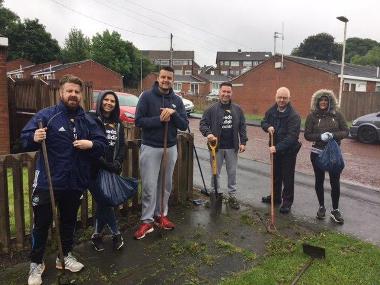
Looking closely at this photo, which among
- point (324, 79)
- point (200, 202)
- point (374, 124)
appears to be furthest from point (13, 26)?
point (200, 202)

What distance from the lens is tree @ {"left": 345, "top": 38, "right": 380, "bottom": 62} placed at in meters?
92.4

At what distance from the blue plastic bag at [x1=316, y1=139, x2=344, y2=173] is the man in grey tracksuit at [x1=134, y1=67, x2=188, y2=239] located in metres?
2.10

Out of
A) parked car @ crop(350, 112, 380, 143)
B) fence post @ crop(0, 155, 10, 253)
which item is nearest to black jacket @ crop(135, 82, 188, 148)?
fence post @ crop(0, 155, 10, 253)

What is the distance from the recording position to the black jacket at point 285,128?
5.75m

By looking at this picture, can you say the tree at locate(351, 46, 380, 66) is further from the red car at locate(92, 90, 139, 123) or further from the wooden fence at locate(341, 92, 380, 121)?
the red car at locate(92, 90, 139, 123)

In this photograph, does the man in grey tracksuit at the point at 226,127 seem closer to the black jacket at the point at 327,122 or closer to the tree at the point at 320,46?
the black jacket at the point at 327,122

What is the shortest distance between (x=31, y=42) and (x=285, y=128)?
187ft

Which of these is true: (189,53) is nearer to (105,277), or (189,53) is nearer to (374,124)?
(374,124)

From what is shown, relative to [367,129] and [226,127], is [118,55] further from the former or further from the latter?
[226,127]

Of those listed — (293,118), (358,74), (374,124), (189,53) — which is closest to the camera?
(293,118)

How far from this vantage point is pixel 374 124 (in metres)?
15.1

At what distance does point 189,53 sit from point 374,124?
311 ft

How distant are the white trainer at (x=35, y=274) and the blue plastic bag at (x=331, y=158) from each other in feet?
12.7

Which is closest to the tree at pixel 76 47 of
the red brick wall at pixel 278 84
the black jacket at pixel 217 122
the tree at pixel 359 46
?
the red brick wall at pixel 278 84
